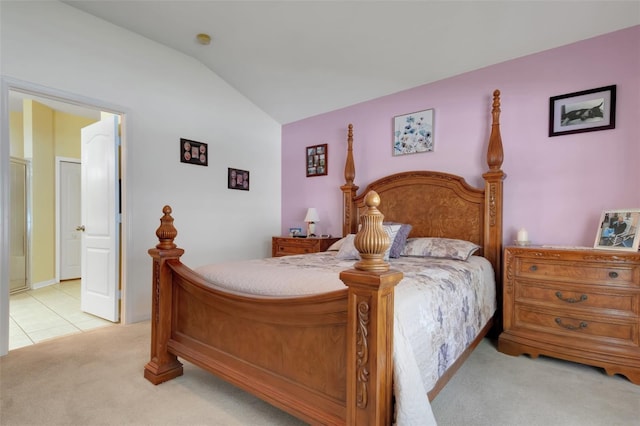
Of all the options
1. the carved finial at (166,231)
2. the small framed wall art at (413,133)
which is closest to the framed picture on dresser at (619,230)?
the small framed wall art at (413,133)

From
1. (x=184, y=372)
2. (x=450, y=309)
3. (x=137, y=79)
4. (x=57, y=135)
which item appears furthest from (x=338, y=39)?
(x=57, y=135)

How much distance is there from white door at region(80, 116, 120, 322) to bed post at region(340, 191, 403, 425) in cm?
291

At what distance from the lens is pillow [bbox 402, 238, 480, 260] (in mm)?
2645

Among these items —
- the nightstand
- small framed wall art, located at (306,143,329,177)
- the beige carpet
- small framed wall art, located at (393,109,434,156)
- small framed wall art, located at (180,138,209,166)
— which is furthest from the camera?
small framed wall art, located at (306,143,329,177)

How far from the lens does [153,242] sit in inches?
131

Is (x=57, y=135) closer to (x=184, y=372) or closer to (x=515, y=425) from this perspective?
(x=184, y=372)

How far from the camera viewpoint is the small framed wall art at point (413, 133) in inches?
134

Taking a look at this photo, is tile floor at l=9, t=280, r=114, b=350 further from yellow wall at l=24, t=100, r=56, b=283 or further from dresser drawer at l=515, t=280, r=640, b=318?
dresser drawer at l=515, t=280, r=640, b=318

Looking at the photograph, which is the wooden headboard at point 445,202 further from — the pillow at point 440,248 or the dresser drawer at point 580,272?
the dresser drawer at point 580,272

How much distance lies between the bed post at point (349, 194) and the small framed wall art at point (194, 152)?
1.66m

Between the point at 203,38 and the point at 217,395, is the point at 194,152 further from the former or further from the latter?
the point at 217,395

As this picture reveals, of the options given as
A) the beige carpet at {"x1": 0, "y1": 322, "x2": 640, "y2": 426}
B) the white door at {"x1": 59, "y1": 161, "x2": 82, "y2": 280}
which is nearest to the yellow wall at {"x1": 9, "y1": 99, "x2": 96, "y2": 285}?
the white door at {"x1": 59, "y1": 161, "x2": 82, "y2": 280}

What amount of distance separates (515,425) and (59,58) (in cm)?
408

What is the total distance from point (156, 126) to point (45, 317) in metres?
2.30
